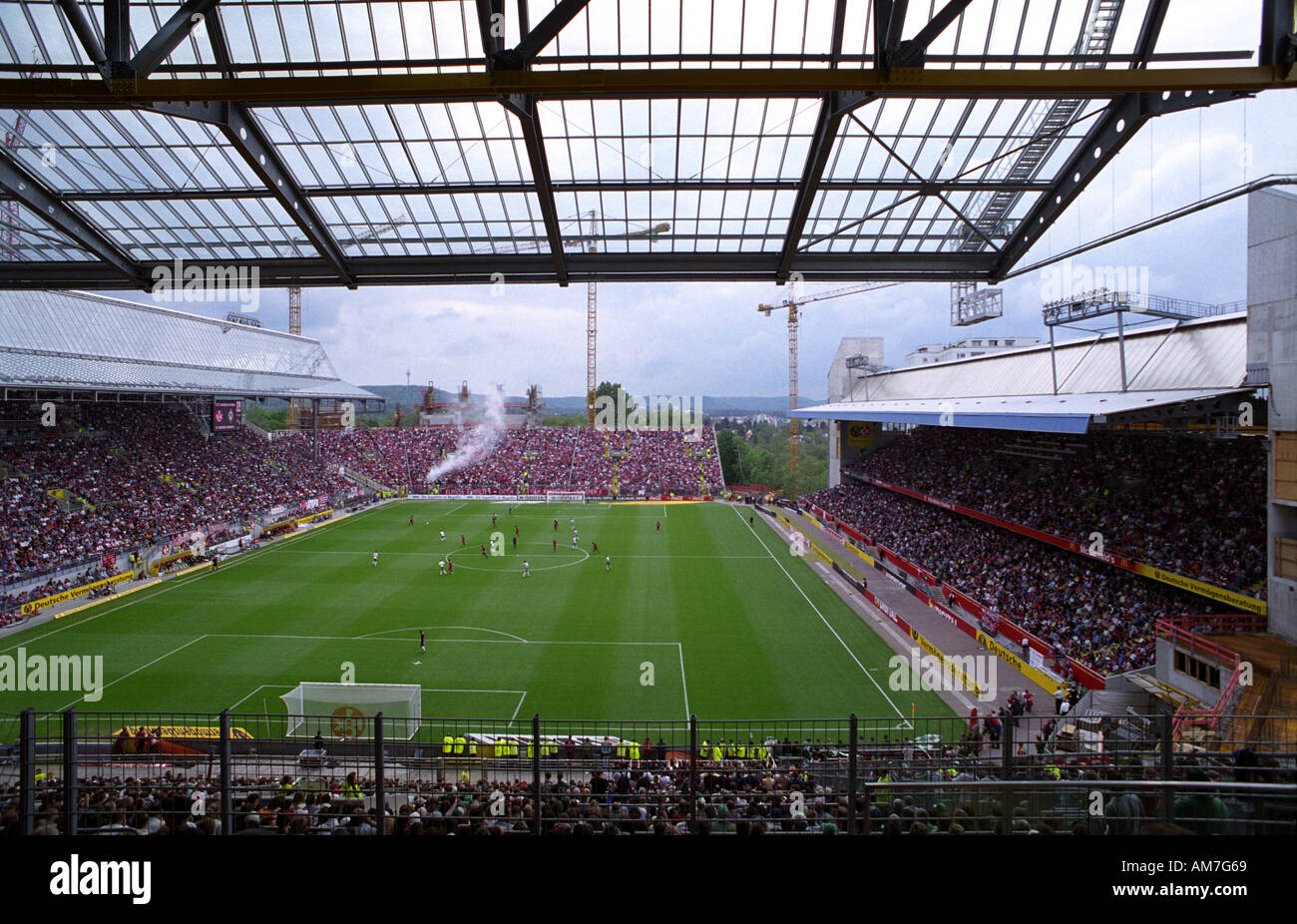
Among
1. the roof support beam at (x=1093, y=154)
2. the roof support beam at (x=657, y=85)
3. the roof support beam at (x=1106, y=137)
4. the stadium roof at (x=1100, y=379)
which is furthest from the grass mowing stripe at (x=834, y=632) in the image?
the stadium roof at (x=1100, y=379)

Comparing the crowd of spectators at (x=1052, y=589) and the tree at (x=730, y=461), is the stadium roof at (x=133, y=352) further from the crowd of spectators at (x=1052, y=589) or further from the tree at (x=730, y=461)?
the tree at (x=730, y=461)

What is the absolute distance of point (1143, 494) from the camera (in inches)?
866

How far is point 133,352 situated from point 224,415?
19.8 ft

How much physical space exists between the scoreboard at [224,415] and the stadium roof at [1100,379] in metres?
37.3

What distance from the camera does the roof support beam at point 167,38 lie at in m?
6.64

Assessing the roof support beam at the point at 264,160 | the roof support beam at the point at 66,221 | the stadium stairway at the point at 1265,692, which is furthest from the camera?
the stadium stairway at the point at 1265,692

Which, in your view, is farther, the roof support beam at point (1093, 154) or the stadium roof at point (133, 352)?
the stadium roof at point (133, 352)

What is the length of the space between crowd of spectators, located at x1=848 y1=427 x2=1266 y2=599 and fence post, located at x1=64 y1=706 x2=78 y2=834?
20203mm

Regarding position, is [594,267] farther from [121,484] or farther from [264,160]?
[121,484]

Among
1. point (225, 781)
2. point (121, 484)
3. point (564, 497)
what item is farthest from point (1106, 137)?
point (564, 497)

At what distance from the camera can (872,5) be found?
6.48m

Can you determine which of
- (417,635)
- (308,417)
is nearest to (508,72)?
(417,635)

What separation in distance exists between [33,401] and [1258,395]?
46.8 metres
